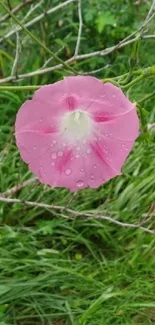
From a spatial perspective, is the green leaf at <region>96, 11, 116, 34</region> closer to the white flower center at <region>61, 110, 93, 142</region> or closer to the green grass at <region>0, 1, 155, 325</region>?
the green grass at <region>0, 1, 155, 325</region>

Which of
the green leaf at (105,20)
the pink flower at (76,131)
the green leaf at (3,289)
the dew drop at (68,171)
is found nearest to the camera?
the pink flower at (76,131)

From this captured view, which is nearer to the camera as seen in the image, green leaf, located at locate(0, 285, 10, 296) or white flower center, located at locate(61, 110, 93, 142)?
white flower center, located at locate(61, 110, 93, 142)

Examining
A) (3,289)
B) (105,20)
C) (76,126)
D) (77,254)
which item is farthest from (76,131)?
(105,20)

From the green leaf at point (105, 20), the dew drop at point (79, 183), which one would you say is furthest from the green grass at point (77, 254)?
the dew drop at point (79, 183)

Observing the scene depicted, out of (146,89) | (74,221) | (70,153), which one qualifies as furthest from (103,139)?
(146,89)

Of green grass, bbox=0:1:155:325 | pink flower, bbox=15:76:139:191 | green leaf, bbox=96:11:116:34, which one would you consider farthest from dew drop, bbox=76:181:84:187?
green leaf, bbox=96:11:116:34

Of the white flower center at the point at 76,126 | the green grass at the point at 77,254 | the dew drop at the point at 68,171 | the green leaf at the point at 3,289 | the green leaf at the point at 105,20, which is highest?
the white flower center at the point at 76,126

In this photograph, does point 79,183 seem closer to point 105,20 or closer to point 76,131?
point 76,131

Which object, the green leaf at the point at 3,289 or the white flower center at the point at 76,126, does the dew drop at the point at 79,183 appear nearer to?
the white flower center at the point at 76,126
